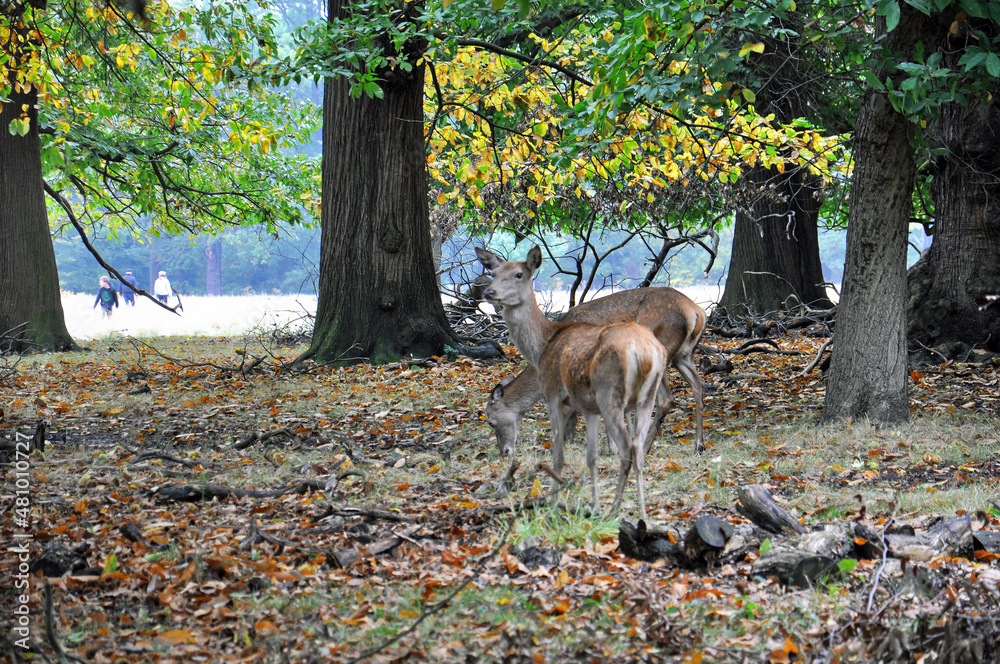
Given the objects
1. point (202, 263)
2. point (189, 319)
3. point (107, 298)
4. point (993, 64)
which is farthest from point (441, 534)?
point (202, 263)

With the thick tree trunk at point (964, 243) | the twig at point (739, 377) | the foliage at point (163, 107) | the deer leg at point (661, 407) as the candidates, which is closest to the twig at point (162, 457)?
the deer leg at point (661, 407)

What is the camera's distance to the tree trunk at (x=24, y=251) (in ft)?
44.1

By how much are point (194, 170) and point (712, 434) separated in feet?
47.2

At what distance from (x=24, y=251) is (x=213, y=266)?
124ft

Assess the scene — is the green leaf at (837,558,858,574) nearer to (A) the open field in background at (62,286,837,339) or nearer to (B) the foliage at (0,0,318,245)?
(B) the foliage at (0,0,318,245)

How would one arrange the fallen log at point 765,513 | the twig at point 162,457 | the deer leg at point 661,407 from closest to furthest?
the fallen log at point 765,513
the twig at point 162,457
the deer leg at point 661,407

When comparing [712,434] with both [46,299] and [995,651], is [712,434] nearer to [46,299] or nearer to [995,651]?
[995,651]

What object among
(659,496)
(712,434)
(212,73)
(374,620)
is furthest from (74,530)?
(212,73)

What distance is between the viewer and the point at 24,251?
1363cm

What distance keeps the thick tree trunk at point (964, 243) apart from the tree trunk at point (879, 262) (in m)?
3.20

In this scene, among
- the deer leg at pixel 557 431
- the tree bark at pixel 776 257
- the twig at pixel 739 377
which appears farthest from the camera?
the tree bark at pixel 776 257

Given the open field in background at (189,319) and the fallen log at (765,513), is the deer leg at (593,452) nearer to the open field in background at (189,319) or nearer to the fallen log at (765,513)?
the fallen log at (765,513)

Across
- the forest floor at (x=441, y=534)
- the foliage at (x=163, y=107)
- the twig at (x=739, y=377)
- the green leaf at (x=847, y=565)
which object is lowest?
the forest floor at (x=441, y=534)

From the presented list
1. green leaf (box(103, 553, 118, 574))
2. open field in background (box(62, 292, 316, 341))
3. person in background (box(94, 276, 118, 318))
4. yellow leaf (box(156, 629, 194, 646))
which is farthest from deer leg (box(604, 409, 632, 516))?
person in background (box(94, 276, 118, 318))
